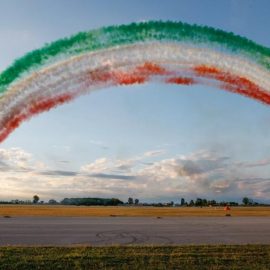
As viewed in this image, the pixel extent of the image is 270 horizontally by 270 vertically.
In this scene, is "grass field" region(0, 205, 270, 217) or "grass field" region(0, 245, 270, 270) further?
"grass field" region(0, 205, 270, 217)

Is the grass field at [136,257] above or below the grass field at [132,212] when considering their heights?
below

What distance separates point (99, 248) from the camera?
16.7 metres

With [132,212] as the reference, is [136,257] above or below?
below

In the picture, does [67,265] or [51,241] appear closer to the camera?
[67,265]

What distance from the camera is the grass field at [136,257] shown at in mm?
13297

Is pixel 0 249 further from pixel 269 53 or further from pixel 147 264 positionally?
pixel 269 53

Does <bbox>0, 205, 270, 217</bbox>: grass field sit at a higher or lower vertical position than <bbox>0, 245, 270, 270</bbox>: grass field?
higher

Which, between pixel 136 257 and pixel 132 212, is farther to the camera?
pixel 132 212

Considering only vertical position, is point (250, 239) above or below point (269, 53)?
below

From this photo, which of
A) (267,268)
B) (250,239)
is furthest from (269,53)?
(267,268)

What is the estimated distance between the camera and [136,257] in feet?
47.9

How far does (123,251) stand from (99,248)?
127 centimetres

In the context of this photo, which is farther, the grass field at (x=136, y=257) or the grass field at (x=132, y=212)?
the grass field at (x=132, y=212)

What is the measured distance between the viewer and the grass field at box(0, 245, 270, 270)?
1330 centimetres
